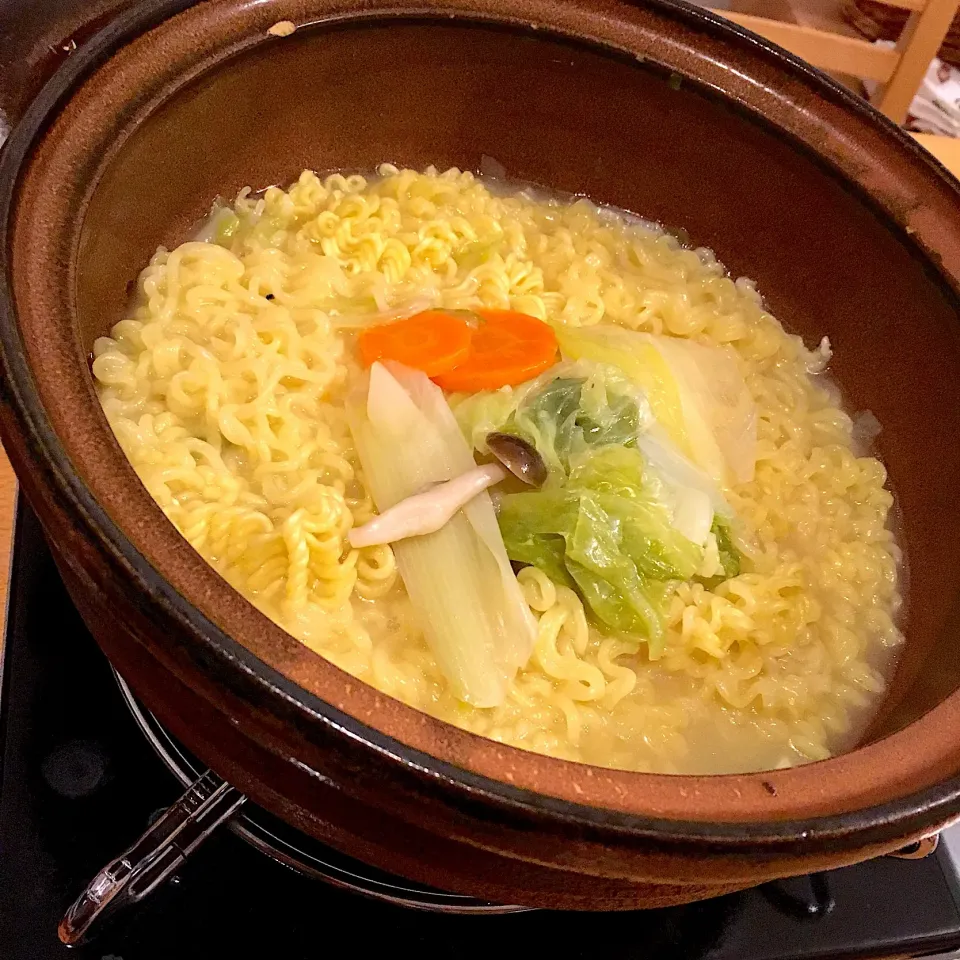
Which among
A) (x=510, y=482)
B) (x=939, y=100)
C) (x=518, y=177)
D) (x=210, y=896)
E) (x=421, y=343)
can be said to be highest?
(x=939, y=100)

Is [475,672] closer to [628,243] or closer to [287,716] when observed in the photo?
[287,716]

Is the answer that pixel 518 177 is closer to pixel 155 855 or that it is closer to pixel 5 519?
pixel 5 519

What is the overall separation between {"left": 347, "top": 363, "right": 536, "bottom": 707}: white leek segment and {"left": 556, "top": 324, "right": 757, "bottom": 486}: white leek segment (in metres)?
0.33

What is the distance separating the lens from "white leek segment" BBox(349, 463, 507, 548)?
1278 millimetres

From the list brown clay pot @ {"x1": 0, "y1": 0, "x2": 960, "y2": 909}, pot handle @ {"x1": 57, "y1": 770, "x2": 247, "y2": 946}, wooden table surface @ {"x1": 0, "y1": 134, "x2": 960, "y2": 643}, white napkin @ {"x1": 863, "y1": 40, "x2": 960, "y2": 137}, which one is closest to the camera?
brown clay pot @ {"x1": 0, "y1": 0, "x2": 960, "y2": 909}

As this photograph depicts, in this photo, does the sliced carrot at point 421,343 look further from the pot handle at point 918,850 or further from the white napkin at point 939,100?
the white napkin at point 939,100

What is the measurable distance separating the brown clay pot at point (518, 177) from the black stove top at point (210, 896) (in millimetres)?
284

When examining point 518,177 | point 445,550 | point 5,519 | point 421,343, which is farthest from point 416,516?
point 518,177

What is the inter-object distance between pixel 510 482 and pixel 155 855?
27.5 inches

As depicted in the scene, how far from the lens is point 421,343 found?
152 cm

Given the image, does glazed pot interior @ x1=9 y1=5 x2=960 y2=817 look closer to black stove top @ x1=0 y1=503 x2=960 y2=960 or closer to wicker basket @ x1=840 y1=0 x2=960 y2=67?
black stove top @ x1=0 y1=503 x2=960 y2=960

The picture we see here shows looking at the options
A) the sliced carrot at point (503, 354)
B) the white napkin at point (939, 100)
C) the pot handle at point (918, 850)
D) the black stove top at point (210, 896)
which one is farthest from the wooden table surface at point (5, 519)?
the white napkin at point (939, 100)

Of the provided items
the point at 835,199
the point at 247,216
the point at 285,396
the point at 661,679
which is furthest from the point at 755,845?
the point at 247,216

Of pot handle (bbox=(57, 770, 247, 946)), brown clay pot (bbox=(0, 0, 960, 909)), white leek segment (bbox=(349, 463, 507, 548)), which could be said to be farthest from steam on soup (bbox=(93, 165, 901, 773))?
pot handle (bbox=(57, 770, 247, 946))
